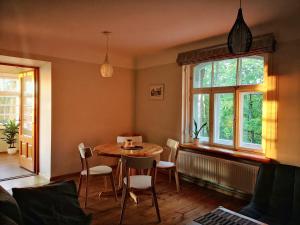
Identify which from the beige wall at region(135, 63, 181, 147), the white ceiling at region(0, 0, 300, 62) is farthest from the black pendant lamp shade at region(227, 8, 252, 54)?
the beige wall at region(135, 63, 181, 147)

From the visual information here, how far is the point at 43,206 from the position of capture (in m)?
1.63

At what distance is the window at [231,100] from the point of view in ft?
11.2

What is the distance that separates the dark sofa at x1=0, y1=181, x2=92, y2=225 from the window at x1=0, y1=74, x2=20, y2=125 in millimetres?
5624

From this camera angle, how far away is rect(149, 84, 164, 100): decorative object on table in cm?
472

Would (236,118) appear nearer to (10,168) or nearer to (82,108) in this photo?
(82,108)

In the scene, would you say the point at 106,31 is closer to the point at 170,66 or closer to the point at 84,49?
the point at 84,49

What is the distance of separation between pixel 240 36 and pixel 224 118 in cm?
221

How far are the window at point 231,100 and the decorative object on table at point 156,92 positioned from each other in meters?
0.71

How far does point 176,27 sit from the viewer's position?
3.20 meters

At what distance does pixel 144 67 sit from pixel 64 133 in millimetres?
2151

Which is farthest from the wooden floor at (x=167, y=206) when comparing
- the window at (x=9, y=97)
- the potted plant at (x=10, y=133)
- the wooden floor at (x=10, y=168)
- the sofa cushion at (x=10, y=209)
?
the window at (x=9, y=97)

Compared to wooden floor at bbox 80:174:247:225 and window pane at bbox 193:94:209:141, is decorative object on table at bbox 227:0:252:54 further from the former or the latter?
window pane at bbox 193:94:209:141

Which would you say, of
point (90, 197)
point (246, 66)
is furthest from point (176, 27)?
point (90, 197)

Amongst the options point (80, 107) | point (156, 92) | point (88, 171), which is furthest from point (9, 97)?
point (88, 171)
